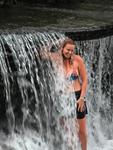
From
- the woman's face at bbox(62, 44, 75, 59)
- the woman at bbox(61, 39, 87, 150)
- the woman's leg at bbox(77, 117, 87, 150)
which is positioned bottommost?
the woman's leg at bbox(77, 117, 87, 150)

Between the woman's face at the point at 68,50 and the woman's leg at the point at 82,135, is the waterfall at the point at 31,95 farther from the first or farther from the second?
the woman's face at the point at 68,50

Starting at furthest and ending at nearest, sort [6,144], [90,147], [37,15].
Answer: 1. [37,15]
2. [90,147]
3. [6,144]

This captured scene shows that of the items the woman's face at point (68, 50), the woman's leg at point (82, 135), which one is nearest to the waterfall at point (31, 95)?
A: the woman's leg at point (82, 135)

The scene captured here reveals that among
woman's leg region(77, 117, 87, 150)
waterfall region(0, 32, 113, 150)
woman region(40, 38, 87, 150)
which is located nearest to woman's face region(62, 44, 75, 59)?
woman region(40, 38, 87, 150)

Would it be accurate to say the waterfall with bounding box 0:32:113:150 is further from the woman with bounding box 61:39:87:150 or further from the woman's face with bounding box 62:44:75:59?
the woman's face with bounding box 62:44:75:59

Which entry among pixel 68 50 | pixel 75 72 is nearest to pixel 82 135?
pixel 75 72

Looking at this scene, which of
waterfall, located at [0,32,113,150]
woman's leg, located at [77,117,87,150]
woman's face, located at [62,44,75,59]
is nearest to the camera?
woman's face, located at [62,44,75,59]

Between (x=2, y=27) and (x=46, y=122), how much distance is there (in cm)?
179

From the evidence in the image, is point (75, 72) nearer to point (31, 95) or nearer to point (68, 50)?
point (68, 50)

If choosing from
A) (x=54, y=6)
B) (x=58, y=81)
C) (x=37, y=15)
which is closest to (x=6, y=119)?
(x=58, y=81)

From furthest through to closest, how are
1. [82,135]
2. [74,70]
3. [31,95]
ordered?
[31,95] < [82,135] < [74,70]

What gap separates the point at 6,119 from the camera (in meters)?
8.12

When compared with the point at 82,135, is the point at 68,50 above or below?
above

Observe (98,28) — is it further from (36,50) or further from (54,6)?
(54,6)
